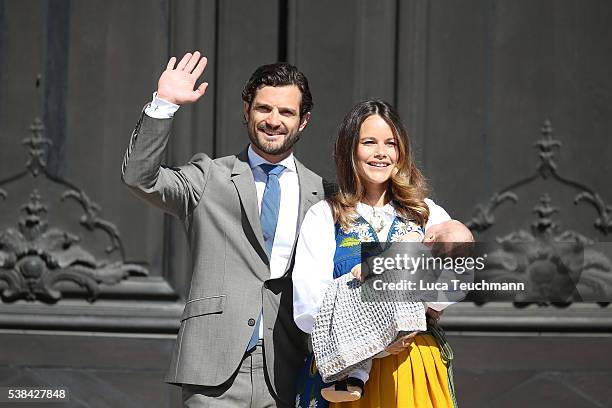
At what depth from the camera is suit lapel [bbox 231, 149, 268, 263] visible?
4.05 m

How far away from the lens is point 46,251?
5852 millimetres

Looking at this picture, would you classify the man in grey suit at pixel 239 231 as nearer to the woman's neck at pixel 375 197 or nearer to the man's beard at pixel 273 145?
the man's beard at pixel 273 145

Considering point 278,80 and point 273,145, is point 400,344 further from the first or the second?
point 278,80

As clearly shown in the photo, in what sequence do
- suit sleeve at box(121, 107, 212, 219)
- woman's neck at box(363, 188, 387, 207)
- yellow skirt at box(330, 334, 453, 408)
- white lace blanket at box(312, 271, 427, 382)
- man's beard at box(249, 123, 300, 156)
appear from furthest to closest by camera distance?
1. man's beard at box(249, 123, 300, 156)
2. woman's neck at box(363, 188, 387, 207)
3. suit sleeve at box(121, 107, 212, 219)
4. yellow skirt at box(330, 334, 453, 408)
5. white lace blanket at box(312, 271, 427, 382)

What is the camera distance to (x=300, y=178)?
13.8ft

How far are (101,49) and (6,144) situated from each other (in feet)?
2.18

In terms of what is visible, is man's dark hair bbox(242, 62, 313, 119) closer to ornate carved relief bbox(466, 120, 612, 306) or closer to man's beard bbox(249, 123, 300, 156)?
man's beard bbox(249, 123, 300, 156)

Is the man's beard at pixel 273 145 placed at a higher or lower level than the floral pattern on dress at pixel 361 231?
higher

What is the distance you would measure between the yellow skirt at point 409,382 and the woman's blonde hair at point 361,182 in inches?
17.3

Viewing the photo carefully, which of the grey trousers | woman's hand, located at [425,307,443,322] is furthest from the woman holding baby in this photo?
the grey trousers

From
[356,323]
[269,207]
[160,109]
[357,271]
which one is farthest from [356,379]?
[160,109]

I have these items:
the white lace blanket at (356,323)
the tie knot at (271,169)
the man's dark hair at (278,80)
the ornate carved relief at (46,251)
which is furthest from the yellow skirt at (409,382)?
the ornate carved relief at (46,251)

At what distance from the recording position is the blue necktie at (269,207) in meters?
4.07

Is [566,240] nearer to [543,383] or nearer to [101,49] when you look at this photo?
[543,383]
